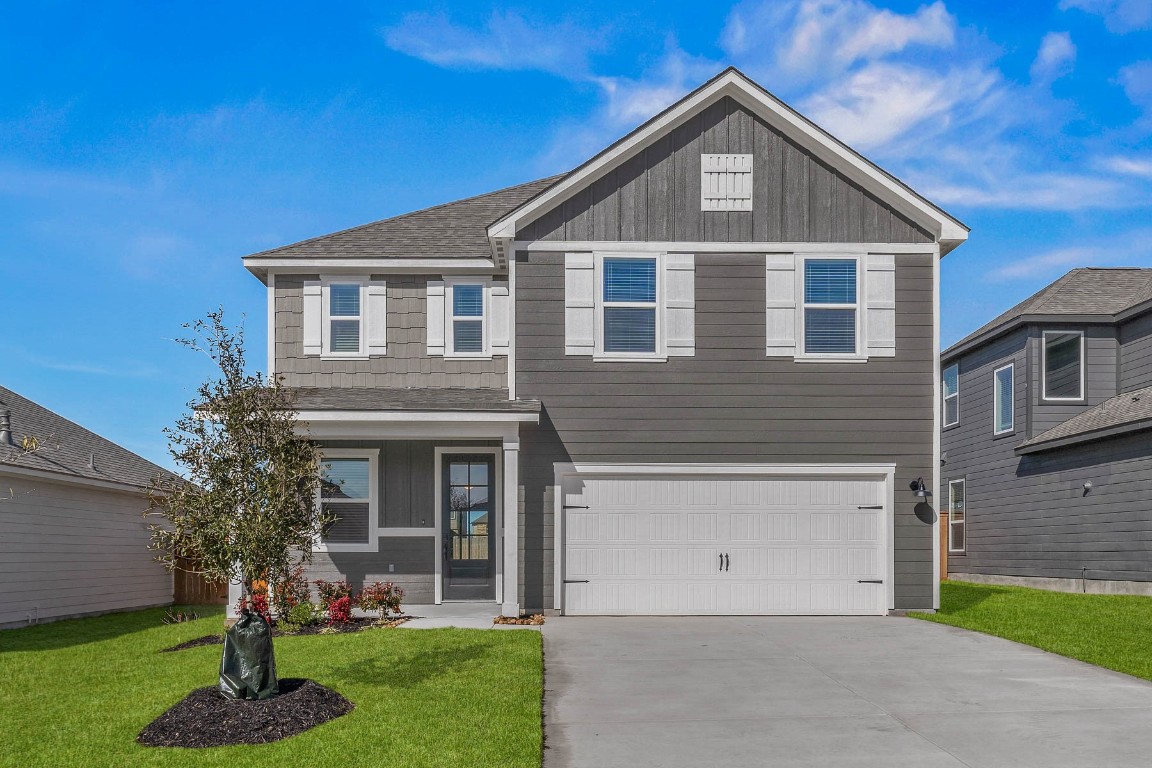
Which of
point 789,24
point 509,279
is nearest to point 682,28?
point 789,24

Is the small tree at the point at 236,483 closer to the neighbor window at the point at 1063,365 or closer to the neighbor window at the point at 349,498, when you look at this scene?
the neighbor window at the point at 349,498

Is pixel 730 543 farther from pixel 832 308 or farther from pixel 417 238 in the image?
pixel 417 238

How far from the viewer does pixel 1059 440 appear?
61.3 feet

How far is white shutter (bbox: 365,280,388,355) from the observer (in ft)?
51.4

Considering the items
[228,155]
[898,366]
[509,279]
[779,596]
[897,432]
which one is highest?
[228,155]

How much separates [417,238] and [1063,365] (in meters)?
13.1

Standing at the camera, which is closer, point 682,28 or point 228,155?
point 682,28

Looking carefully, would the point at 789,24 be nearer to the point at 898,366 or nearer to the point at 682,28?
the point at 682,28

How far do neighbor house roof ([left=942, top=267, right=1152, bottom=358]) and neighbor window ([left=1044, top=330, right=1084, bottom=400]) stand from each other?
18.7 inches

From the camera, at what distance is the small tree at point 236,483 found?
8062 mm

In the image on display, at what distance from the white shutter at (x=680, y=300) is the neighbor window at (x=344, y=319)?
4.80 meters

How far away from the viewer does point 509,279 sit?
14562 mm

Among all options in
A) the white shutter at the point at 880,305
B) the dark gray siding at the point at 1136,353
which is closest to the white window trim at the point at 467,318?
the white shutter at the point at 880,305

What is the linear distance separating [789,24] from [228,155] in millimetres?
8697
